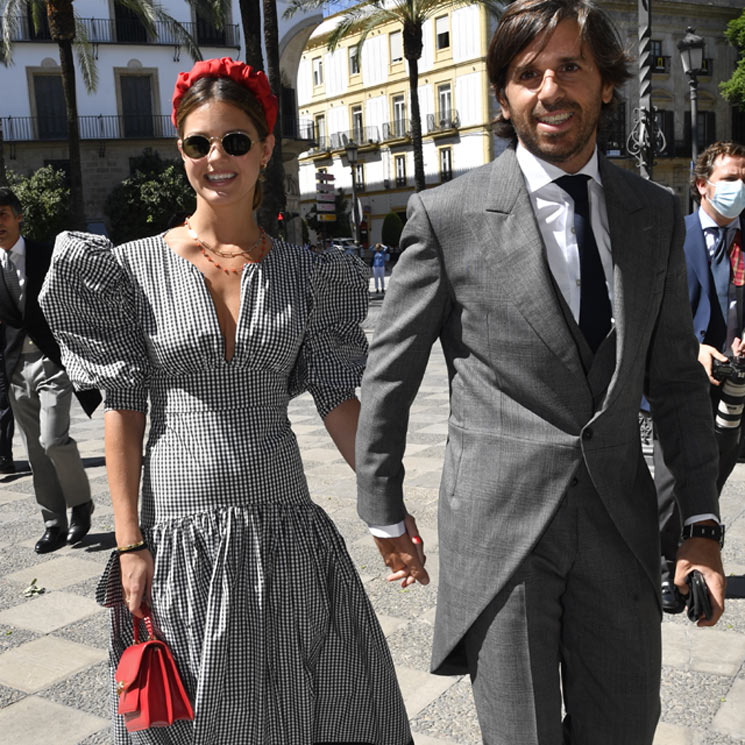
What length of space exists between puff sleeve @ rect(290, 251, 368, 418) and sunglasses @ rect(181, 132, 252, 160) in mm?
344

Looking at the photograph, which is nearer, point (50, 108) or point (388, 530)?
point (388, 530)

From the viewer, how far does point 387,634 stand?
4191mm

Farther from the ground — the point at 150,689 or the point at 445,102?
the point at 445,102

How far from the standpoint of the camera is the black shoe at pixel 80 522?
228 inches

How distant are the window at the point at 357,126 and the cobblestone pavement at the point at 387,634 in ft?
170

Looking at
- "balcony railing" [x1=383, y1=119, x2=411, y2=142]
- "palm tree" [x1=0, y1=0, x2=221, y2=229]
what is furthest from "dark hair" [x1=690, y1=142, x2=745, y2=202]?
"balcony railing" [x1=383, y1=119, x2=411, y2=142]

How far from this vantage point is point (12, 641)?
4324mm

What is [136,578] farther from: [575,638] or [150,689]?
[575,638]

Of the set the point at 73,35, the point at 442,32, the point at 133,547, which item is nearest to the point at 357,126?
the point at 442,32

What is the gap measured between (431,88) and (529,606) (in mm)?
51978

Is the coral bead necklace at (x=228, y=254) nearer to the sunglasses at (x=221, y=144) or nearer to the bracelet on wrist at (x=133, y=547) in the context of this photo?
the sunglasses at (x=221, y=144)

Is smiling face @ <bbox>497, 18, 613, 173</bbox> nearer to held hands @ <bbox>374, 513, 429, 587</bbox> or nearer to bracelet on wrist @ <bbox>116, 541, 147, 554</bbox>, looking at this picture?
held hands @ <bbox>374, 513, 429, 587</bbox>

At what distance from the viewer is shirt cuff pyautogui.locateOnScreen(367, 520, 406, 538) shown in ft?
7.29

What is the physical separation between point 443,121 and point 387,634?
4884 centimetres
